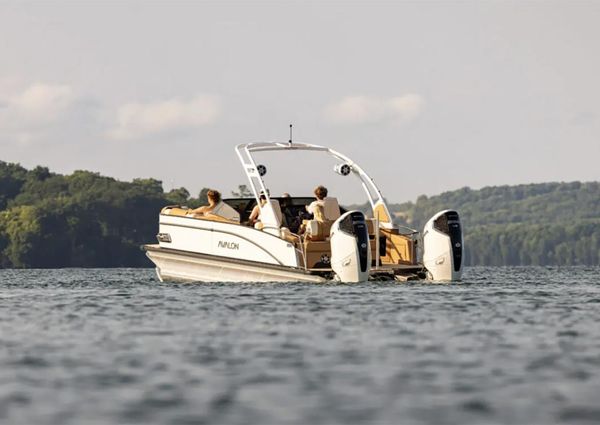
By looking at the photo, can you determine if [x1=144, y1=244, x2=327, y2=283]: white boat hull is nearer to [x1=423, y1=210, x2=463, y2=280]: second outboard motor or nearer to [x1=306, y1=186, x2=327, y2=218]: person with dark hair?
[x1=306, y1=186, x2=327, y2=218]: person with dark hair

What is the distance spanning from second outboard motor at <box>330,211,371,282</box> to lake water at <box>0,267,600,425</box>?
3512mm

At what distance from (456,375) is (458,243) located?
54.7 feet

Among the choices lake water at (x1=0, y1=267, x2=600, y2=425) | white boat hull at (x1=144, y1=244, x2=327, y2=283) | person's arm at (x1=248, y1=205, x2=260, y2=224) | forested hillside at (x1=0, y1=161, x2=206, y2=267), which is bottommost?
lake water at (x1=0, y1=267, x2=600, y2=425)

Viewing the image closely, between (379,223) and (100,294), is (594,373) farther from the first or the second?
(379,223)

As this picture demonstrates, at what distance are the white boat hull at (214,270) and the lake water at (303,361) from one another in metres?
4.89

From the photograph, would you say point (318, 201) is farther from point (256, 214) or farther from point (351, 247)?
point (351, 247)

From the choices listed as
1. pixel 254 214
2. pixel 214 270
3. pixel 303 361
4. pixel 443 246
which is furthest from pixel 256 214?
pixel 303 361

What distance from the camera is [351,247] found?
29.4 meters

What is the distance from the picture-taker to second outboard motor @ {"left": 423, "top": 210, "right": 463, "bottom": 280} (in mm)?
30750

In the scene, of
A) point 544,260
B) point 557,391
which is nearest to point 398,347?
point 557,391

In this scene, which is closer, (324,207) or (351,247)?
(351,247)

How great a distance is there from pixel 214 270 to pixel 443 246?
5.36 m

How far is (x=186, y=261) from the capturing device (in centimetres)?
3366

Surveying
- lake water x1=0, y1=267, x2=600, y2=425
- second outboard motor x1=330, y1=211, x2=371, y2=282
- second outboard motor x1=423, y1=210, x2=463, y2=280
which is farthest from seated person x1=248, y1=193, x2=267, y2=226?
lake water x1=0, y1=267, x2=600, y2=425
